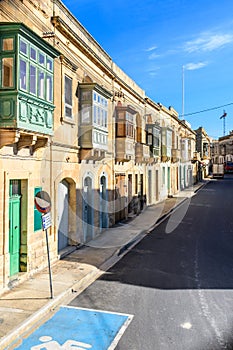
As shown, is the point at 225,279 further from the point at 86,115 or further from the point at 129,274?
the point at 86,115

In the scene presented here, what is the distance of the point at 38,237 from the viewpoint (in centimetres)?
945

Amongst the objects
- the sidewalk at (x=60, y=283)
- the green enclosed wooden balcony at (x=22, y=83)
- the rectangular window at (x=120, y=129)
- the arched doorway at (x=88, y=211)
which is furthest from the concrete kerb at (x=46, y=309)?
the rectangular window at (x=120, y=129)

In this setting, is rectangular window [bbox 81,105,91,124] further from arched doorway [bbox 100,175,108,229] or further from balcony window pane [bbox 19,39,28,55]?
balcony window pane [bbox 19,39,28,55]

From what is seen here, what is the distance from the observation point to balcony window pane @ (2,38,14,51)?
7.40m

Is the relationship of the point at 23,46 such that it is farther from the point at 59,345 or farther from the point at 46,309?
the point at 59,345

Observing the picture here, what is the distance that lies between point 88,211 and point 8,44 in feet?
24.7

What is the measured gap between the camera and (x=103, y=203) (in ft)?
49.6

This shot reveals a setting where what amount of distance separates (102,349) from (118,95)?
44.8 ft

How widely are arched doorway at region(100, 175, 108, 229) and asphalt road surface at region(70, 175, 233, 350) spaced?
215 centimetres

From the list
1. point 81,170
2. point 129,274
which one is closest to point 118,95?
point 81,170

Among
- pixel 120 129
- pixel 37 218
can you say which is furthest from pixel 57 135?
pixel 120 129

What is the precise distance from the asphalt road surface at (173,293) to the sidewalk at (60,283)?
14.0 inches

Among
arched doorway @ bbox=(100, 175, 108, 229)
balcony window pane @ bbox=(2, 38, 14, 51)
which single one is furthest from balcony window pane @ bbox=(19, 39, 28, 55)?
arched doorway @ bbox=(100, 175, 108, 229)

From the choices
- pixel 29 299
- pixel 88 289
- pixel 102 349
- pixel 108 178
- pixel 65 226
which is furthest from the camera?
pixel 108 178
